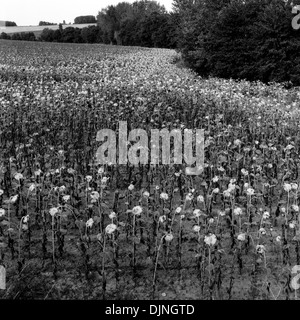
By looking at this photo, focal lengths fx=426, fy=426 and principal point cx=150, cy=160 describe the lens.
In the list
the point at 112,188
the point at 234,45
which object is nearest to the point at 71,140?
the point at 112,188

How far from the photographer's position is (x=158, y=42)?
49.6m

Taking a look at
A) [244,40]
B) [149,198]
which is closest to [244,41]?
[244,40]

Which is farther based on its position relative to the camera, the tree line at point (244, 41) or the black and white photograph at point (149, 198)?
the tree line at point (244, 41)

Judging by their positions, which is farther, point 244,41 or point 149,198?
point 244,41

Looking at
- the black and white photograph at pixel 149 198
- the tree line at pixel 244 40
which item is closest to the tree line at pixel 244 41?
the tree line at pixel 244 40

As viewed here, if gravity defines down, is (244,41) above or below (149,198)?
above

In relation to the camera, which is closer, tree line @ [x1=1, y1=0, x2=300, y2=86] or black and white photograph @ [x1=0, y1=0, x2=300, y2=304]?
black and white photograph @ [x1=0, y1=0, x2=300, y2=304]

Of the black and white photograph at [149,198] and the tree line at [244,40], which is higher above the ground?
the tree line at [244,40]

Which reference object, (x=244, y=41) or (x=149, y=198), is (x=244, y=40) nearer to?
(x=244, y=41)

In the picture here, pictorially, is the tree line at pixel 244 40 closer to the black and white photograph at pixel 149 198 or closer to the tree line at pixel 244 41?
the tree line at pixel 244 41

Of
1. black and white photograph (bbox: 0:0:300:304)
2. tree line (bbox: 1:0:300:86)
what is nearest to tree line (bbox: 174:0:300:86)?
tree line (bbox: 1:0:300:86)

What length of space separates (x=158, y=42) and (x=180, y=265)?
4785cm

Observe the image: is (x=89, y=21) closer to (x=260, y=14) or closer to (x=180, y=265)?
(x=260, y=14)

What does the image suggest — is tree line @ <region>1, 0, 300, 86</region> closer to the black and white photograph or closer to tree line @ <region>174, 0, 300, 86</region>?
tree line @ <region>174, 0, 300, 86</region>
